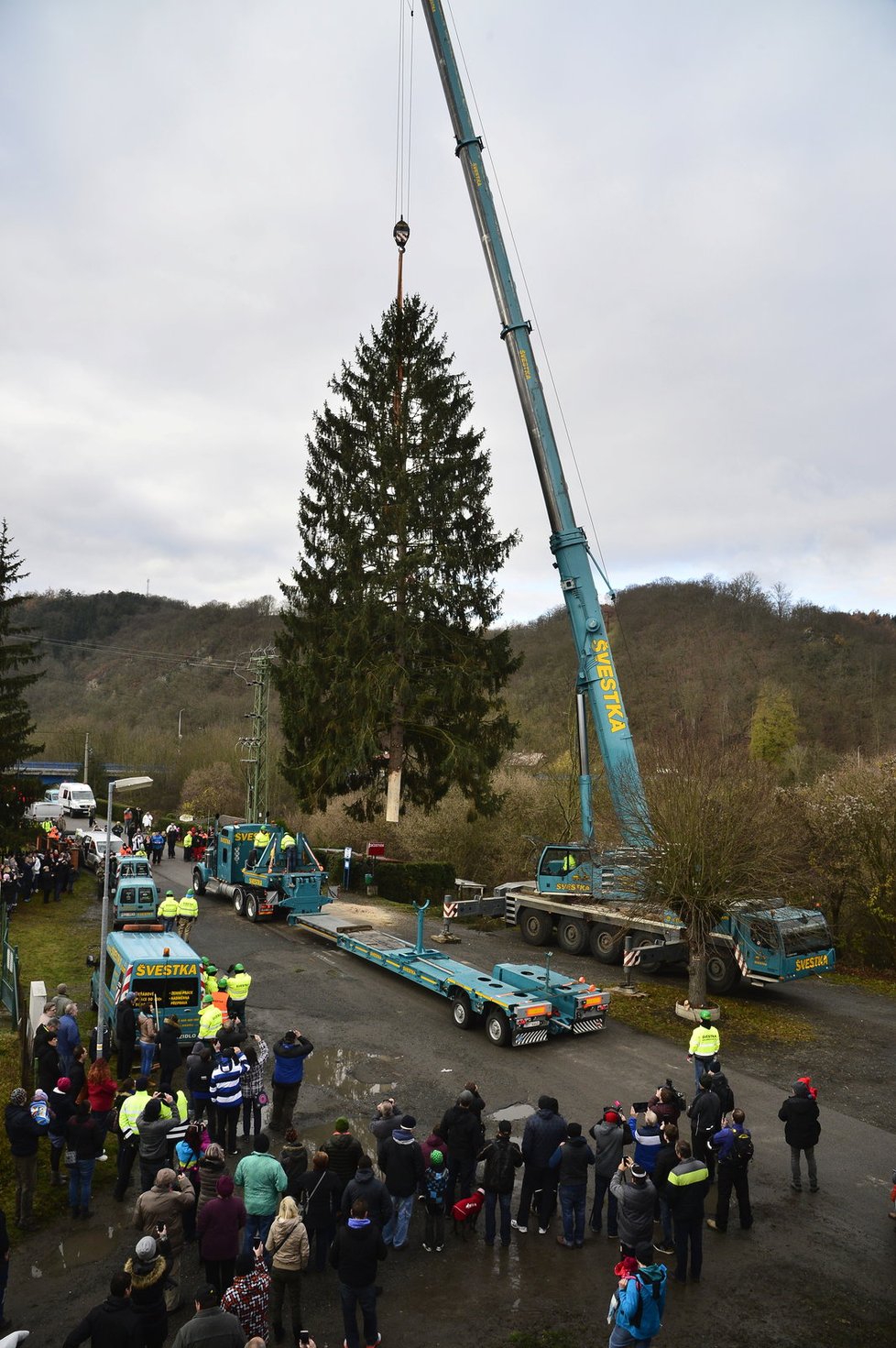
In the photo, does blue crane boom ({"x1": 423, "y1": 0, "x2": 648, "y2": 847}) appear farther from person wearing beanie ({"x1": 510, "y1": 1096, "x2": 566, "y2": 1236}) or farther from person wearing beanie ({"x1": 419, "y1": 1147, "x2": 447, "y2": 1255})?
person wearing beanie ({"x1": 419, "y1": 1147, "x2": 447, "y2": 1255})

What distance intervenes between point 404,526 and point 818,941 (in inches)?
670

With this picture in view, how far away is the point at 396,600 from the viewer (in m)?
27.4

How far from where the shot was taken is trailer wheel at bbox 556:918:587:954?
68.4 feet

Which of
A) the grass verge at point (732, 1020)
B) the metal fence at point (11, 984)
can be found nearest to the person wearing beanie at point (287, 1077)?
the metal fence at point (11, 984)

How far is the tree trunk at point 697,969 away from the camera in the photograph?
15578 millimetres

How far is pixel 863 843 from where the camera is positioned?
21.0m

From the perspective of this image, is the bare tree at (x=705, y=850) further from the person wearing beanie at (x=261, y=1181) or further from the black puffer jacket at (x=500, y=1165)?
the person wearing beanie at (x=261, y=1181)

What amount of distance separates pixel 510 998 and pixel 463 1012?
120 centimetres

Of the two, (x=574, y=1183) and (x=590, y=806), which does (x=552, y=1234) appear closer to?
(x=574, y=1183)

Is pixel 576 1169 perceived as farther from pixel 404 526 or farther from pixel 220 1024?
pixel 404 526

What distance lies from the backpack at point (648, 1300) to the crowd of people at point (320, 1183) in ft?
0.04

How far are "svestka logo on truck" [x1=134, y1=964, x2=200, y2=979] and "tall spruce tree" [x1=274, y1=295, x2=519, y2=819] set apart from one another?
1337cm

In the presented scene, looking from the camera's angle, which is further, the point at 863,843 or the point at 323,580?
the point at 323,580

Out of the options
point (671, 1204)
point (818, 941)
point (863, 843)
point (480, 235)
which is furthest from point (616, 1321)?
point (480, 235)
